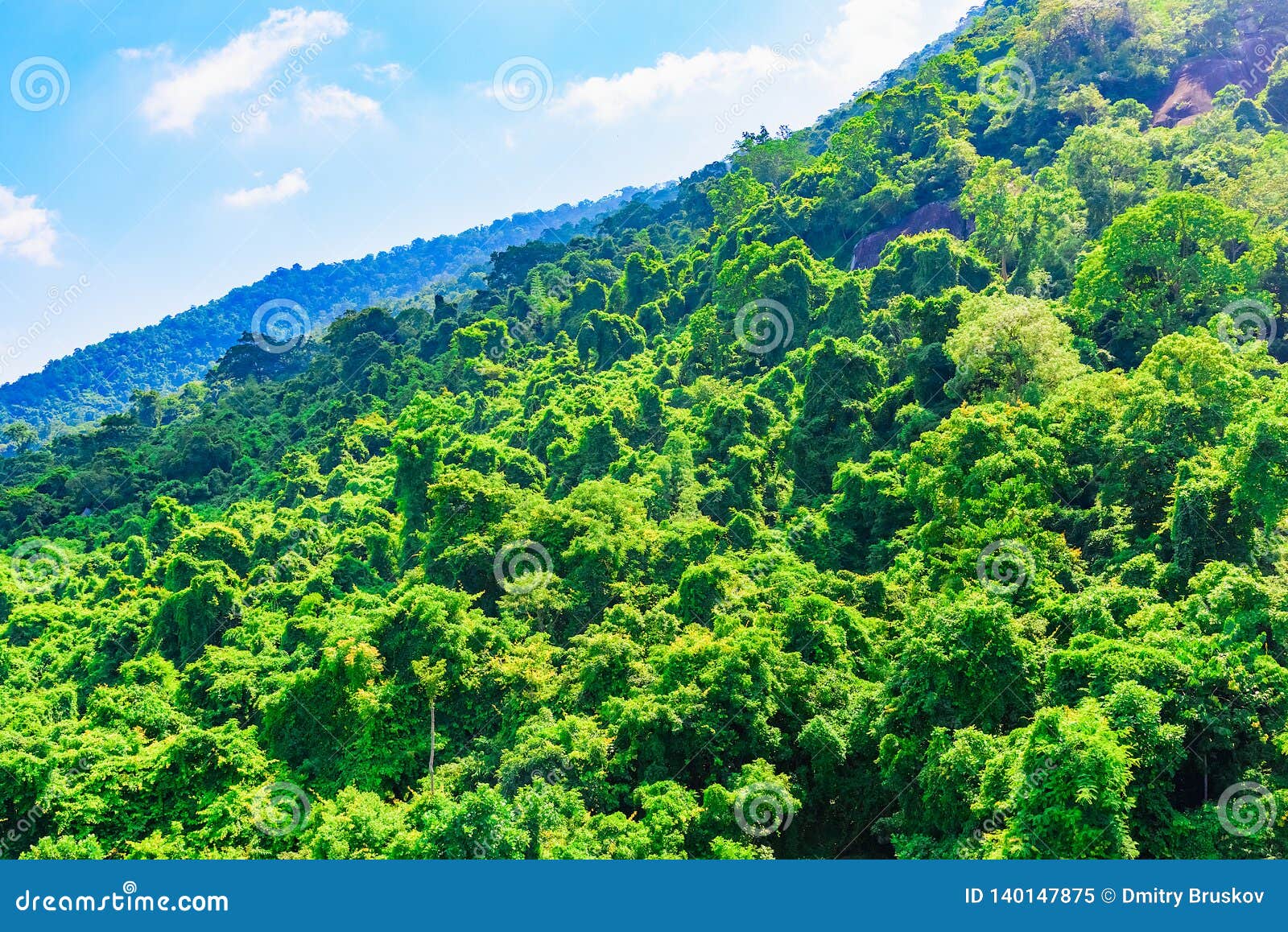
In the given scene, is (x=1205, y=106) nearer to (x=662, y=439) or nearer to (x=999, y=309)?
(x=999, y=309)

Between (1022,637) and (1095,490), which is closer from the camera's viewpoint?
(1022,637)

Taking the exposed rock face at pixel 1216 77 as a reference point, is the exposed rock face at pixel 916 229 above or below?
below

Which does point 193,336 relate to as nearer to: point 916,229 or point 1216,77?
point 916,229

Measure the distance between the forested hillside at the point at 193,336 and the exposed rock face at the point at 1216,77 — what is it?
8727cm

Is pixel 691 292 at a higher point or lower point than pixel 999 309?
higher

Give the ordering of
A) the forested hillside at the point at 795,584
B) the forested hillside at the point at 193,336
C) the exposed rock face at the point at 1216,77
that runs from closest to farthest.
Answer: the forested hillside at the point at 795,584
the exposed rock face at the point at 1216,77
the forested hillside at the point at 193,336

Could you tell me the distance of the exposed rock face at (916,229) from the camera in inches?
1857

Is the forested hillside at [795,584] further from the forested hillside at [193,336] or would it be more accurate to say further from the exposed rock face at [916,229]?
the forested hillside at [193,336]

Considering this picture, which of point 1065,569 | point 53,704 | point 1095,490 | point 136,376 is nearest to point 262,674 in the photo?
point 53,704

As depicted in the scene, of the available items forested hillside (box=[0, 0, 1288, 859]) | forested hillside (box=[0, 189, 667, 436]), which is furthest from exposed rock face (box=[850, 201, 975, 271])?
forested hillside (box=[0, 189, 667, 436])

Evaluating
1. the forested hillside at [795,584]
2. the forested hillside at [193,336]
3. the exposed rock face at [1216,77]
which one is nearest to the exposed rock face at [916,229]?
the forested hillside at [795,584]

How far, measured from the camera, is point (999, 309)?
2634 cm

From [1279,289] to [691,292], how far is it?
31663mm

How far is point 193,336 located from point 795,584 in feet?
564
